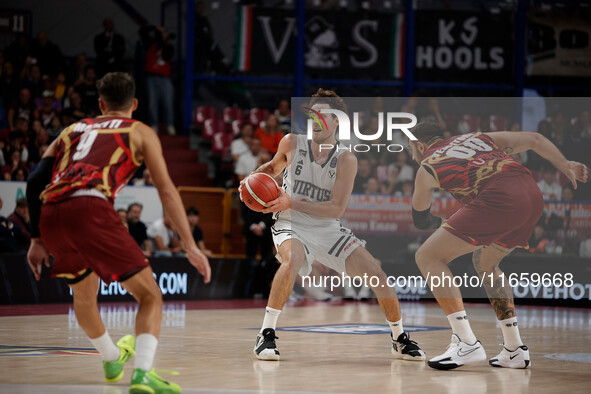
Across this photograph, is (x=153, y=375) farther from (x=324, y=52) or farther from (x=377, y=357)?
(x=324, y=52)

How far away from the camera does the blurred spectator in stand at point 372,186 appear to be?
12.4 meters

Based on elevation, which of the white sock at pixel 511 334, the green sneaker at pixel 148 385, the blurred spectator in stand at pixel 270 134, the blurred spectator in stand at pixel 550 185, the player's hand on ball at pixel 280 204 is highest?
the blurred spectator in stand at pixel 270 134

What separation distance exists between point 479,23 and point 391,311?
13584mm

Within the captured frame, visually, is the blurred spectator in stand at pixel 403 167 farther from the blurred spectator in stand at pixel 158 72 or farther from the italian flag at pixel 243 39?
the italian flag at pixel 243 39

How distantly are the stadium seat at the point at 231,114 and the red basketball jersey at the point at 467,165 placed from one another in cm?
1226

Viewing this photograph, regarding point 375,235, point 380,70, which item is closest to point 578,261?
point 375,235

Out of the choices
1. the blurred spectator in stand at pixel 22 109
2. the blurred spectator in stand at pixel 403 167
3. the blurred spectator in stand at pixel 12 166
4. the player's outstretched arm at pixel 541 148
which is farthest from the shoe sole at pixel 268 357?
the blurred spectator in stand at pixel 22 109

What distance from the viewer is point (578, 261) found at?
37.3 feet

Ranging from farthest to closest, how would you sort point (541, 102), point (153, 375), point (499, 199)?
point (541, 102), point (499, 199), point (153, 375)

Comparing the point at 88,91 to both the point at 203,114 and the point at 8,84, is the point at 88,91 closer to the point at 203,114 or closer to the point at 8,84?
the point at 8,84

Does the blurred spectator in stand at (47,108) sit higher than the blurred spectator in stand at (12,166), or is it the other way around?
the blurred spectator in stand at (47,108)

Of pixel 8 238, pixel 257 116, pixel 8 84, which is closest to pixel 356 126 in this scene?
pixel 8 238

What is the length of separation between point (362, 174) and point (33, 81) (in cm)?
977

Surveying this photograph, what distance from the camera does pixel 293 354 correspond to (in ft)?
25.9
